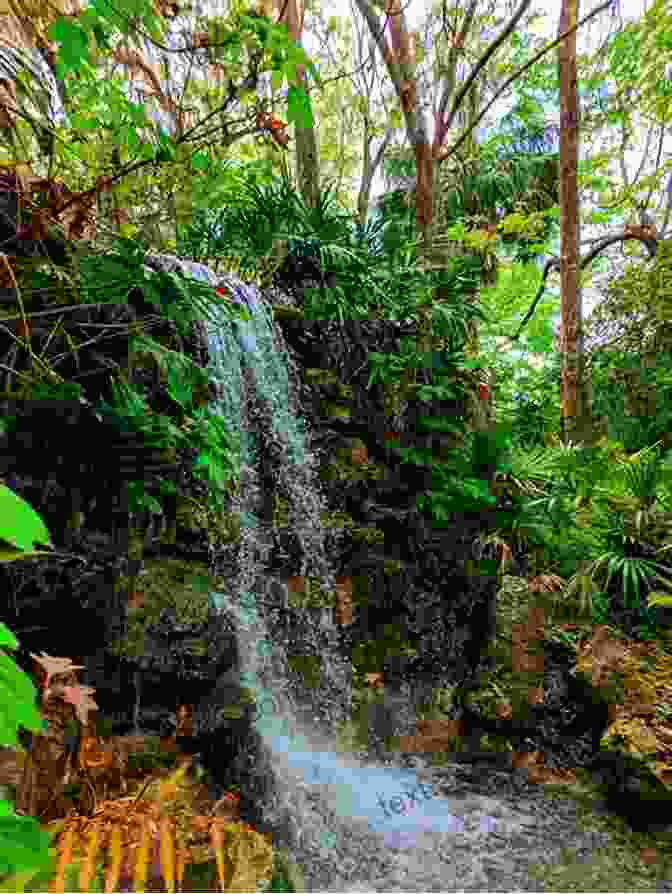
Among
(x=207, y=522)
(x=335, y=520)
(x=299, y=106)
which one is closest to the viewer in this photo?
(x=299, y=106)

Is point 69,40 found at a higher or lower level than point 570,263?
lower

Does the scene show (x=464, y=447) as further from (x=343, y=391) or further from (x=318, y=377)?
(x=318, y=377)

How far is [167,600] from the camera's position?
2717 mm

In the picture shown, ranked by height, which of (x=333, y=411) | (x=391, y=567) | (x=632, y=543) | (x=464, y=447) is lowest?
(x=391, y=567)

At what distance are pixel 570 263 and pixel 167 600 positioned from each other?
586 cm

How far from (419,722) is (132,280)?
343 cm

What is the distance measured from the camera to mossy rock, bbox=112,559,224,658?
2.55 meters

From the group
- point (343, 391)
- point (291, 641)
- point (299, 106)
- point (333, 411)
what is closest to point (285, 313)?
point (343, 391)

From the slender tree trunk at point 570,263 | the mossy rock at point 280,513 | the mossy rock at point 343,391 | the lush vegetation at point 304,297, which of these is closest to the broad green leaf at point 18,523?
the lush vegetation at point 304,297

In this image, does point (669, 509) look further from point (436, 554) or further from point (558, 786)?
point (558, 786)

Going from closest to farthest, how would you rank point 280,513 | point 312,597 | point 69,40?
point 69,40
point 312,597
point 280,513

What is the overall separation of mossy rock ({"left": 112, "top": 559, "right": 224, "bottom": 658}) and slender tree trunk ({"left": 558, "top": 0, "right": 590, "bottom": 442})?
4.99m

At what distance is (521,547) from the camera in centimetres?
461

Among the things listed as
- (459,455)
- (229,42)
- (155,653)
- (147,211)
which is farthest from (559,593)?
(147,211)
